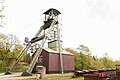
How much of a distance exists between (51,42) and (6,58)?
2248cm

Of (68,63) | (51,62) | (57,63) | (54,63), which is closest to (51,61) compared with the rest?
(51,62)

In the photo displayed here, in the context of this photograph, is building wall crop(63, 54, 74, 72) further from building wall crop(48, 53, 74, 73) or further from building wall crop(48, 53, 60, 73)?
building wall crop(48, 53, 60, 73)

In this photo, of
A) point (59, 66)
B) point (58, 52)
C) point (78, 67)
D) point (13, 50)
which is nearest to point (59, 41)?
point (58, 52)

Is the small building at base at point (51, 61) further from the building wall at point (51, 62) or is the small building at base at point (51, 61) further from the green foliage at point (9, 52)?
the green foliage at point (9, 52)

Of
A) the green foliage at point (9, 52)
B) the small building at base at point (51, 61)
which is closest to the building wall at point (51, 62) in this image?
the small building at base at point (51, 61)

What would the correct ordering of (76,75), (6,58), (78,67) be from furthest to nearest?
(6,58)
(78,67)
(76,75)

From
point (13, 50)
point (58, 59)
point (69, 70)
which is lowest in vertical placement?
point (69, 70)

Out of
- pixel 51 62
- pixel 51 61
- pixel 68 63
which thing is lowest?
pixel 68 63

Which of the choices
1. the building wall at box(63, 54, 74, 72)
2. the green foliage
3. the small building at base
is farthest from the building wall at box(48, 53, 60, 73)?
the green foliage

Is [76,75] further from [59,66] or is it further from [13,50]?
[13,50]

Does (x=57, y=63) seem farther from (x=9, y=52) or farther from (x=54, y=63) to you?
(x=9, y=52)

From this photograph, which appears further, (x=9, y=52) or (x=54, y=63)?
(x=9, y=52)

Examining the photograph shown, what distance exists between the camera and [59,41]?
114 ft

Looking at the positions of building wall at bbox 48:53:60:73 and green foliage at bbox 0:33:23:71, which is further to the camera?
green foliage at bbox 0:33:23:71
